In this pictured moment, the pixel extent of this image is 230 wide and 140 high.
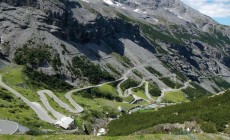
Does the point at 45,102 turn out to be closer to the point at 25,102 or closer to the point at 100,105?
the point at 25,102

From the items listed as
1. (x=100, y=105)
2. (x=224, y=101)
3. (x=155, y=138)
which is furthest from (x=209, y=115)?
(x=100, y=105)

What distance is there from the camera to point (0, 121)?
313ft

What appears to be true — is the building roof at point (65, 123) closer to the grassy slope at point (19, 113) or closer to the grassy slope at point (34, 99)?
the grassy slope at point (19, 113)

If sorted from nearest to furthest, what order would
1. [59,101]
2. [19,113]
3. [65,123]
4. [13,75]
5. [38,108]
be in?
[65,123]
[19,113]
[38,108]
[59,101]
[13,75]

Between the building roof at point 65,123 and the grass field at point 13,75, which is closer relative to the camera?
the building roof at point 65,123

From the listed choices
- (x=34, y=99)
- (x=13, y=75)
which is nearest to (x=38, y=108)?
(x=34, y=99)

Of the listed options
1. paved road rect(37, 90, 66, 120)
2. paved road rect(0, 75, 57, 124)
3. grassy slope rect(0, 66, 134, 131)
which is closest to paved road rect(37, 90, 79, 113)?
paved road rect(37, 90, 66, 120)

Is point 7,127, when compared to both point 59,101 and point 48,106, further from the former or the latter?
point 59,101

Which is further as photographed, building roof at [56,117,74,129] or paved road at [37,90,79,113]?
paved road at [37,90,79,113]

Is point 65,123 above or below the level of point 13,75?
above

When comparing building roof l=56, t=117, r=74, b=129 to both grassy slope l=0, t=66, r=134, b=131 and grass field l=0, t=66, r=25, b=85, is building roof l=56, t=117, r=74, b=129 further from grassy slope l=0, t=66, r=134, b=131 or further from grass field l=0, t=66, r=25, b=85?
grass field l=0, t=66, r=25, b=85

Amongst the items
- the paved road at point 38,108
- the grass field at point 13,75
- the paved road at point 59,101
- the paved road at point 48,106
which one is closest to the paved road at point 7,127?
the paved road at point 38,108

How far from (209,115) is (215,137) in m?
29.9

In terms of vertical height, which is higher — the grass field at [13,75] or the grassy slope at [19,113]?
the grassy slope at [19,113]
